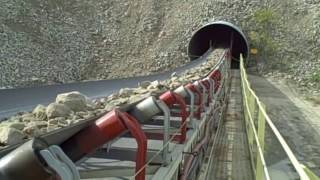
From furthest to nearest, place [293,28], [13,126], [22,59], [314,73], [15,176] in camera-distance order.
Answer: [293,28] → [314,73] → [22,59] → [13,126] → [15,176]

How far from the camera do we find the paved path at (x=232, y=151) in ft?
35.9

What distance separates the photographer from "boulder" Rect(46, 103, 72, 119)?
556 cm

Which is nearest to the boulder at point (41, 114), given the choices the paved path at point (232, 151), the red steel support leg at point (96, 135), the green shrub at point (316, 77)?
the red steel support leg at point (96, 135)

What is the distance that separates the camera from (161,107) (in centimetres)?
489

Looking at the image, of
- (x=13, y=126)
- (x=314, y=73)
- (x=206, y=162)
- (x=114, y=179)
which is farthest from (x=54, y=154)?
(x=314, y=73)

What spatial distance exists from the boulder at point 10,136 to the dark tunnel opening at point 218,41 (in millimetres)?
34583

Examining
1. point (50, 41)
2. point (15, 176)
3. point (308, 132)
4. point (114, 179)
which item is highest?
point (50, 41)

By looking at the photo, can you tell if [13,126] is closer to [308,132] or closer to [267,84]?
[308,132]

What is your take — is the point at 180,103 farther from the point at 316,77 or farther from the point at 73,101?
the point at 316,77

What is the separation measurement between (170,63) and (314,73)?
30.4 ft

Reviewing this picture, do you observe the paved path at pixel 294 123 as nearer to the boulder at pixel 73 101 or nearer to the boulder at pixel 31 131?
the boulder at pixel 73 101

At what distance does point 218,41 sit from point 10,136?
39.8 m

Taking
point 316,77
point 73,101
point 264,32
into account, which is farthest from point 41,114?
point 264,32

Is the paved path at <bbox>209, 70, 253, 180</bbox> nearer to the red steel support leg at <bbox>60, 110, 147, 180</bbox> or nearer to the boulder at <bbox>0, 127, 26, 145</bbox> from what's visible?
the boulder at <bbox>0, 127, 26, 145</bbox>
